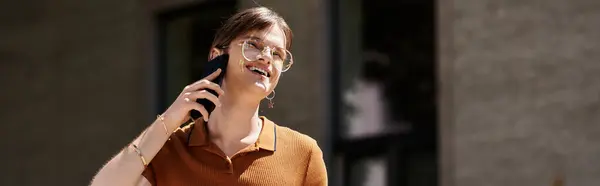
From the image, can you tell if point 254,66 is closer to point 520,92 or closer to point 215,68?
point 215,68

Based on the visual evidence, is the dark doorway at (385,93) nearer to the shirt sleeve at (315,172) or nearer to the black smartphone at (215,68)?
the shirt sleeve at (315,172)

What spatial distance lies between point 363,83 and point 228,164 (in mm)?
6454

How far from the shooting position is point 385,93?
9.52m

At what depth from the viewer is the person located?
11.0 feet

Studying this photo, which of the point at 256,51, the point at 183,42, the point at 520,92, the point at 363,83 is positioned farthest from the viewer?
the point at 183,42

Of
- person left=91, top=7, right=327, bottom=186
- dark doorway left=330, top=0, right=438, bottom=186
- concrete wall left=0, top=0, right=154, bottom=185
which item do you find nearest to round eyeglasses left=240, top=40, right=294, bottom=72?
person left=91, top=7, right=327, bottom=186

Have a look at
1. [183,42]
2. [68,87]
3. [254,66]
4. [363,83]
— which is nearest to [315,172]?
[254,66]

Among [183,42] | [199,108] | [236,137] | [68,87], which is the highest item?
[199,108]

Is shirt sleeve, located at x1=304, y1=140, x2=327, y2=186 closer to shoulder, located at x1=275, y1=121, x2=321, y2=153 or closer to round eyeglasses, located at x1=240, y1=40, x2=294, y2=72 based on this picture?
shoulder, located at x1=275, y1=121, x2=321, y2=153

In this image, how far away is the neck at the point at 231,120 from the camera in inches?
134

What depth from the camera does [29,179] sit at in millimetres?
13555

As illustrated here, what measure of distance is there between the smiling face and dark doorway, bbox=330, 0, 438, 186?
5856 mm

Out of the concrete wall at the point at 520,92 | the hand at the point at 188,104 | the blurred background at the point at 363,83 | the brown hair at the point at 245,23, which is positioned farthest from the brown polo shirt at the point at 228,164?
the concrete wall at the point at 520,92

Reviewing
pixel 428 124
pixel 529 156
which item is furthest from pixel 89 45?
pixel 529 156
